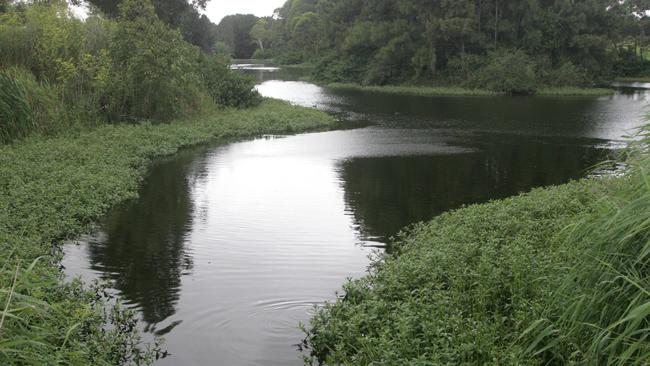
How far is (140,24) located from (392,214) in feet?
44.6

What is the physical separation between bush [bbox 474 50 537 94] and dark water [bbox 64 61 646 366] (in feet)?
63.0

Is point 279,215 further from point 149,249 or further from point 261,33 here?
point 261,33

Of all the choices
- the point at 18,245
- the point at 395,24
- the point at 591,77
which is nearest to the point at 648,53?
the point at 591,77

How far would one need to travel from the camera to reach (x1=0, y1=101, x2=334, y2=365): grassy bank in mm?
4914

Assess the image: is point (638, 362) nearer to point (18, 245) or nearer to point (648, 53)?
point (18, 245)

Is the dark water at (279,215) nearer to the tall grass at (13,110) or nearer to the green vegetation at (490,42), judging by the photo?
the tall grass at (13,110)

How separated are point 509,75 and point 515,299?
4208 cm

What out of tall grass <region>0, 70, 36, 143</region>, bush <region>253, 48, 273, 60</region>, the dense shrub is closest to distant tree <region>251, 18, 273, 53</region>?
bush <region>253, 48, 273, 60</region>

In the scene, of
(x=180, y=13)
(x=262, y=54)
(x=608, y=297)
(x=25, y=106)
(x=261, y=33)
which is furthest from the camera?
(x=261, y=33)

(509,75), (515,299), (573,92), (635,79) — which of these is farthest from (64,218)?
(635,79)

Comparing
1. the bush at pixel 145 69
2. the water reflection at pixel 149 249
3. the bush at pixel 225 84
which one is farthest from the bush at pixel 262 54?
the water reflection at pixel 149 249

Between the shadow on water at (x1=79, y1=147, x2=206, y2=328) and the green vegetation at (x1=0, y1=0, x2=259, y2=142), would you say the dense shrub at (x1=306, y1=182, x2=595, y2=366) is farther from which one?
the green vegetation at (x1=0, y1=0, x2=259, y2=142)

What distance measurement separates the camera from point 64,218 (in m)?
10.1

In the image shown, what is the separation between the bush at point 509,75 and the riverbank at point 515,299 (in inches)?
1532
